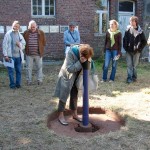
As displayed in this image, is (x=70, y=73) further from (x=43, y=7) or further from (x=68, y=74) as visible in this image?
(x=43, y=7)

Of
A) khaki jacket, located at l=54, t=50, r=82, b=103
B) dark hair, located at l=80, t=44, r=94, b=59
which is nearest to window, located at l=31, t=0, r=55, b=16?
khaki jacket, located at l=54, t=50, r=82, b=103

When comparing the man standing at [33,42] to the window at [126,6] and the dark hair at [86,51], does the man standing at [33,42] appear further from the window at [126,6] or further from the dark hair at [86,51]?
the window at [126,6]

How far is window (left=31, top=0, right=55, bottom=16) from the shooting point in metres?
16.9

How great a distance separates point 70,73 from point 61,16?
35.8 feet

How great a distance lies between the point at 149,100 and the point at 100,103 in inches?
50.7

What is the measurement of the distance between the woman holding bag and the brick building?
10.0 meters

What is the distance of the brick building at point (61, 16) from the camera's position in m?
16.2

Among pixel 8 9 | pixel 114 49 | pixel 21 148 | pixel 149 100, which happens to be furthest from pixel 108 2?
pixel 21 148

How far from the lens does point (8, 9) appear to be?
637 inches

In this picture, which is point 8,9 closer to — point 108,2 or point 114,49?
point 108,2

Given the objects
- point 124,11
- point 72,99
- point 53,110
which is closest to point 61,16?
point 124,11

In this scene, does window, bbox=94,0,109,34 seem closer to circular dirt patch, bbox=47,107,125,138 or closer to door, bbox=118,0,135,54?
door, bbox=118,0,135,54

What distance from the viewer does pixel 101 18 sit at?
18000 mm

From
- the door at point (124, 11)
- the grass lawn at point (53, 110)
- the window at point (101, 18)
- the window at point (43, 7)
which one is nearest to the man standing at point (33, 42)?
the grass lawn at point (53, 110)
